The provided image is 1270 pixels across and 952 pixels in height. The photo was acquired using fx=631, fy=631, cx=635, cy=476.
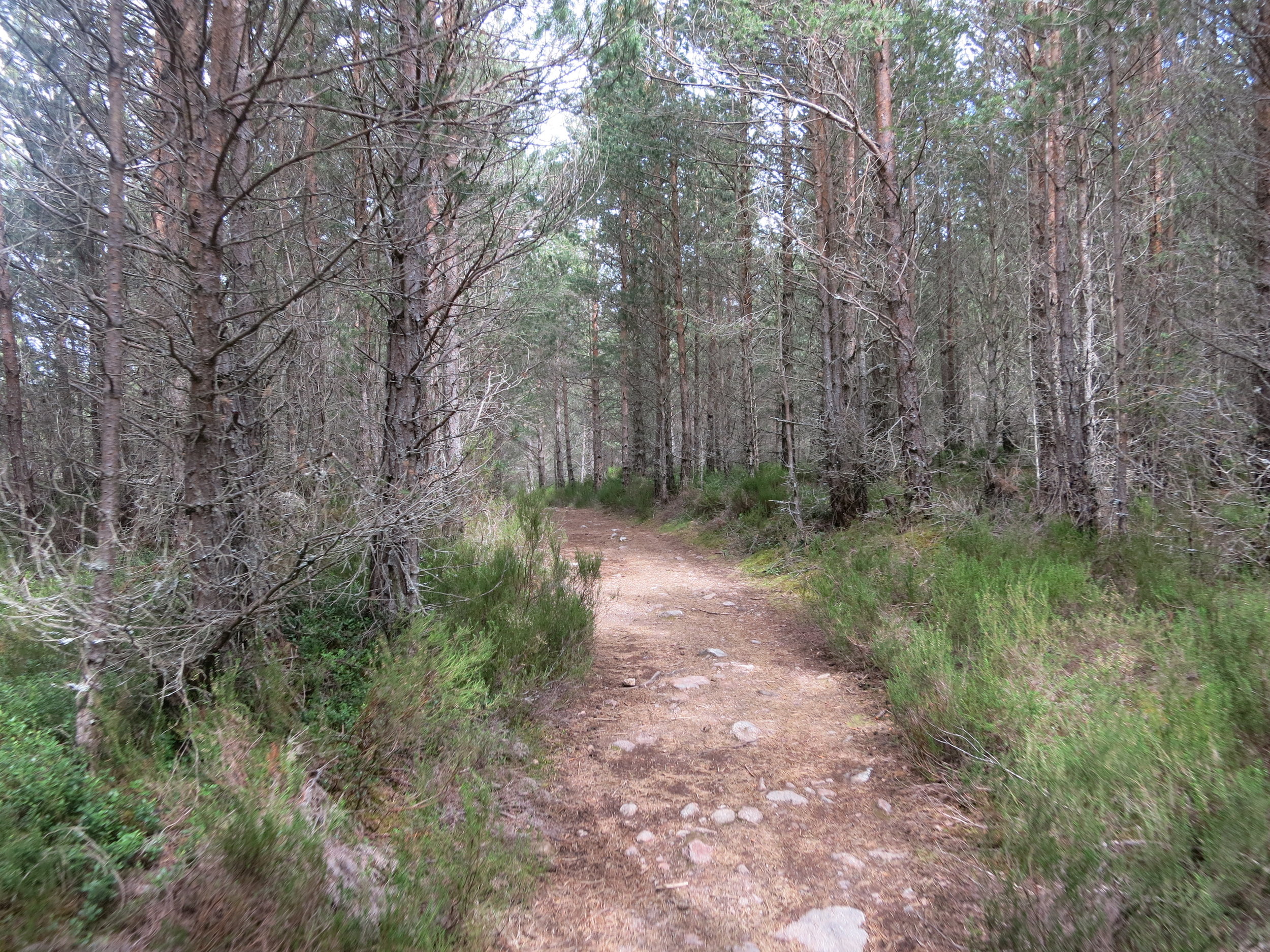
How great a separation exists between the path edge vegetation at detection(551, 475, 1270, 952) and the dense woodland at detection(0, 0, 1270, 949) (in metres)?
0.05

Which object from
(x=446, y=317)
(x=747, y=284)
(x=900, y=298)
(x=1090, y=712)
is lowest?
(x=1090, y=712)

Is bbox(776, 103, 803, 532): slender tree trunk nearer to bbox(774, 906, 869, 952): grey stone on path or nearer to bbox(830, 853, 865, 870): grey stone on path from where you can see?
bbox(830, 853, 865, 870): grey stone on path

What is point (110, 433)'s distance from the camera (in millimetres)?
2375

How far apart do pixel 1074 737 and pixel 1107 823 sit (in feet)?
1.61

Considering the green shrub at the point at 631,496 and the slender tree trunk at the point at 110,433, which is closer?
the slender tree trunk at the point at 110,433

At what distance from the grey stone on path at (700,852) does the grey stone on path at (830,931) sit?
497 millimetres

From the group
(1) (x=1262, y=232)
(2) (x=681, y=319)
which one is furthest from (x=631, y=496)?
(1) (x=1262, y=232)

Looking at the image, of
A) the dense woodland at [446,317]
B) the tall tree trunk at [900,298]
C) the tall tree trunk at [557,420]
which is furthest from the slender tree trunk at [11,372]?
the tall tree trunk at [557,420]

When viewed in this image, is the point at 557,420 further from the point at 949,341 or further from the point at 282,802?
the point at 282,802

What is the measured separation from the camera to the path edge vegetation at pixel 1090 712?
6.11ft

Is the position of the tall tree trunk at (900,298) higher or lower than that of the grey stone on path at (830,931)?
higher

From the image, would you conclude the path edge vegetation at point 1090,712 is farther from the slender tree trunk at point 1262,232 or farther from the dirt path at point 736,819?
the slender tree trunk at point 1262,232

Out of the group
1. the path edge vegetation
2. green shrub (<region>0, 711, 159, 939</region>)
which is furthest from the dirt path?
green shrub (<region>0, 711, 159, 939</region>)

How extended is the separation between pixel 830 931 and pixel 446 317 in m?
3.98
